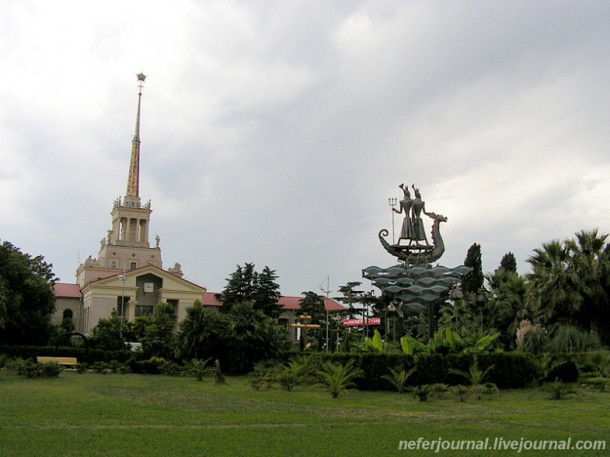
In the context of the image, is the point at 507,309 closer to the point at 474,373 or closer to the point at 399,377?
the point at 474,373

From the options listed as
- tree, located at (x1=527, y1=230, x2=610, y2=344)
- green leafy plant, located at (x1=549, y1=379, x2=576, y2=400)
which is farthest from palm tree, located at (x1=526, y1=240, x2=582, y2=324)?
green leafy plant, located at (x1=549, y1=379, x2=576, y2=400)

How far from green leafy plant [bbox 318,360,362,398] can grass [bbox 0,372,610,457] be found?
385 millimetres

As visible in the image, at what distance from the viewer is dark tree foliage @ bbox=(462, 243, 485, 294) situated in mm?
47812

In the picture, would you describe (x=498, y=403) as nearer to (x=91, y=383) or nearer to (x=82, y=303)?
(x=91, y=383)

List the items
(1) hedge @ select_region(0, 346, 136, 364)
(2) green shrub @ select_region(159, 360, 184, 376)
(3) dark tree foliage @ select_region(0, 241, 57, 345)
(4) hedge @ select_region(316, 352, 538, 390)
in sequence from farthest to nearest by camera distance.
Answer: (3) dark tree foliage @ select_region(0, 241, 57, 345) → (1) hedge @ select_region(0, 346, 136, 364) → (2) green shrub @ select_region(159, 360, 184, 376) → (4) hedge @ select_region(316, 352, 538, 390)

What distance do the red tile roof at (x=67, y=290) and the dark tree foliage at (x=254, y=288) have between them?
17.3 m

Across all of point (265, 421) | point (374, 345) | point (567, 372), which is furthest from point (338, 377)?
point (567, 372)

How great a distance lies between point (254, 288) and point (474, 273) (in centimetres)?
2439

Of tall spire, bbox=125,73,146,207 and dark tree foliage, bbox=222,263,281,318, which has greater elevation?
tall spire, bbox=125,73,146,207

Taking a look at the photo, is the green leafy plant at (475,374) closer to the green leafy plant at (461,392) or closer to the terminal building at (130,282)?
the green leafy plant at (461,392)

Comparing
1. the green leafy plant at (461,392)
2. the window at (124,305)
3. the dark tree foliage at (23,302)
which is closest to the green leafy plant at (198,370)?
the green leafy plant at (461,392)

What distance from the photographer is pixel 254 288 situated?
212 feet

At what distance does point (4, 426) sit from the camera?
1117cm

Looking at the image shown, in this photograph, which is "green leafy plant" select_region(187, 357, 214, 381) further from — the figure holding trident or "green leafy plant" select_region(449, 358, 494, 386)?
the figure holding trident
